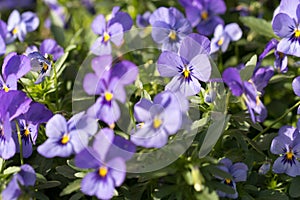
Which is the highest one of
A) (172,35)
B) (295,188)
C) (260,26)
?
(172,35)

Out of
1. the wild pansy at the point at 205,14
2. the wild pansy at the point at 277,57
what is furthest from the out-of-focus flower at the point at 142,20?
the wild pansy at the point at 277,57

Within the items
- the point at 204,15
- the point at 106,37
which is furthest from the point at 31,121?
the point at 204,15

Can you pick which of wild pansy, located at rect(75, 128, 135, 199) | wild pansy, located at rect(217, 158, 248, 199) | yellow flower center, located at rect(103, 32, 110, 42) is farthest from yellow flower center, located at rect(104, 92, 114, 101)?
yellow flower center, located at rect(103, 32, 110, 42)

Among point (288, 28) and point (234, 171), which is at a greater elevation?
point (288, 28)

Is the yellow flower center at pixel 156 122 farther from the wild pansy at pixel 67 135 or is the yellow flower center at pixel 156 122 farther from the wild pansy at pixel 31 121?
the wild pansy at pixel 31 121

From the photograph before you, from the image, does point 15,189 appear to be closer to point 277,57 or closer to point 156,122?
point 156,122

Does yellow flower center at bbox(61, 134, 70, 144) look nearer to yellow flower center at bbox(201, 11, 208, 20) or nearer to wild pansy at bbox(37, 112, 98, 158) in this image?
wild pansy at bbox(37, 112, 98, 158)

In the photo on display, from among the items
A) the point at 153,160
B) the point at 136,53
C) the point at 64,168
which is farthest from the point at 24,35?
the point at 153,160
